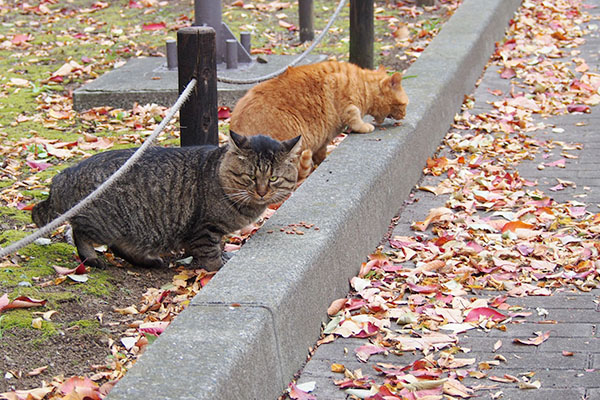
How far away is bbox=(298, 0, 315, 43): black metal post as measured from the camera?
30.2ft

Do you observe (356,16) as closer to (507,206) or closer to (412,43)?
(412,43)

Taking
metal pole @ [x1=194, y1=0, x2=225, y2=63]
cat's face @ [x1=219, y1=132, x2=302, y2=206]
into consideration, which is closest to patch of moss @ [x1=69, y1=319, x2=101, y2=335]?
cat's face @ [x1=219, y1=132, x2=302, y2=206]

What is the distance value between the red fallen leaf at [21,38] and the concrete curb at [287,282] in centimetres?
528

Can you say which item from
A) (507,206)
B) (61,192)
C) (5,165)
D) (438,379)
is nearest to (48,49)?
(5,165)

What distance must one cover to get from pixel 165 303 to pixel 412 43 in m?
5.82

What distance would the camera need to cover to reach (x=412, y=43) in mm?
9281

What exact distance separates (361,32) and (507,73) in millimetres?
1861

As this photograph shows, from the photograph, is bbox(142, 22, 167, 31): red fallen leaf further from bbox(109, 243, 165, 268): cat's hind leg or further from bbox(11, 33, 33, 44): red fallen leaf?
bbox(109, 243, 165, 268): cat's hind leg

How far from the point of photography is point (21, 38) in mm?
9797

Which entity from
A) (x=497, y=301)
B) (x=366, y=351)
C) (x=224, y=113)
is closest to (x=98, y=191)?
(x=366, y=351)

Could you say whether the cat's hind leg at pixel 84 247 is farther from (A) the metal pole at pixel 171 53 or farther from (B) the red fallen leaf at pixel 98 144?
(A) the metal pole at pixel 171 53

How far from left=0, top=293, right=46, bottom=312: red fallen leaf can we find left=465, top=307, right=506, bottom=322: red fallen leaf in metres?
2.04

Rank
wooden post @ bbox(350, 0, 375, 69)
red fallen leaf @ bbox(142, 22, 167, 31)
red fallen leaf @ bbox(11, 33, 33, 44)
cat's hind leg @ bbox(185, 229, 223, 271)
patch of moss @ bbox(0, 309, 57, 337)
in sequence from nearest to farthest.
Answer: patch of moss @ bbox(0, 309, 57, 337), cat's hind leg @ bbox(185, 229, 223, 271), wooden post @ bbox(350, 0, 375, 69), red fallen leaf @ bbox(11, 33, 33, 44), red fallen leaf @ bbox(142, 22, 167, 31)

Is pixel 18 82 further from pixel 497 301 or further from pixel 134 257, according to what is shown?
pixel 497 301
